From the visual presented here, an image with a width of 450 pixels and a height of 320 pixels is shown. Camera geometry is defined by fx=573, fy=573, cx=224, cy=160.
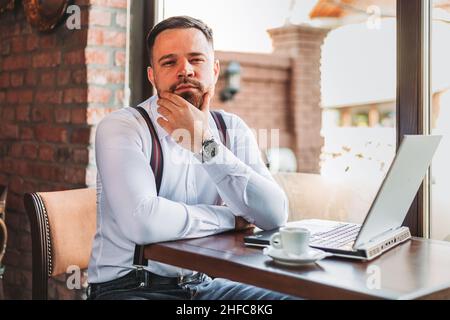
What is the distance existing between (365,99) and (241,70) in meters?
3.80

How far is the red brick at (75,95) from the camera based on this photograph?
8.88 feet

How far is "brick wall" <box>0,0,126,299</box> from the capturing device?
8.87 feet

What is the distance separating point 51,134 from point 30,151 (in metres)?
0.22

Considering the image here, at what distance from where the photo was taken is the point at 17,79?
3.12m

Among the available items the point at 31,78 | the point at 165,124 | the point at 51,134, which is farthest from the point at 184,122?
the point at 31,78

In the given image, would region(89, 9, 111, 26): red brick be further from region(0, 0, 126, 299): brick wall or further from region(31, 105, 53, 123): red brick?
region(31, 105, 53, 123): red brick

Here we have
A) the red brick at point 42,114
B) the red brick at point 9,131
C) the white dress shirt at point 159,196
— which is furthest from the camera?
the red brick at point 9,131

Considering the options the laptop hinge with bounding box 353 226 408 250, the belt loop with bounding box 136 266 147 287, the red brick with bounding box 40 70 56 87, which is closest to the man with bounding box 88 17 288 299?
the belt loop with bounding box 136 266 147 287

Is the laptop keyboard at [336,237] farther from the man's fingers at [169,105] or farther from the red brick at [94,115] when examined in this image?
the red brick at [94,115]

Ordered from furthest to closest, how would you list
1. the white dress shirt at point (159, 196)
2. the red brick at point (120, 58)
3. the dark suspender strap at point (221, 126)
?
the red brick at point (120, 58) → the dark suspender strap at point (221, 126) → the white dress shirt at point (159, 196)

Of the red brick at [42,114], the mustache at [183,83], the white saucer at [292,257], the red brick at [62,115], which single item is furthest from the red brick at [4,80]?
the white saucer at [292,257]

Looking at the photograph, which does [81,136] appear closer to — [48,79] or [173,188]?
[48,79]

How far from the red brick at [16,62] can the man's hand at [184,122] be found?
156 centimetres
